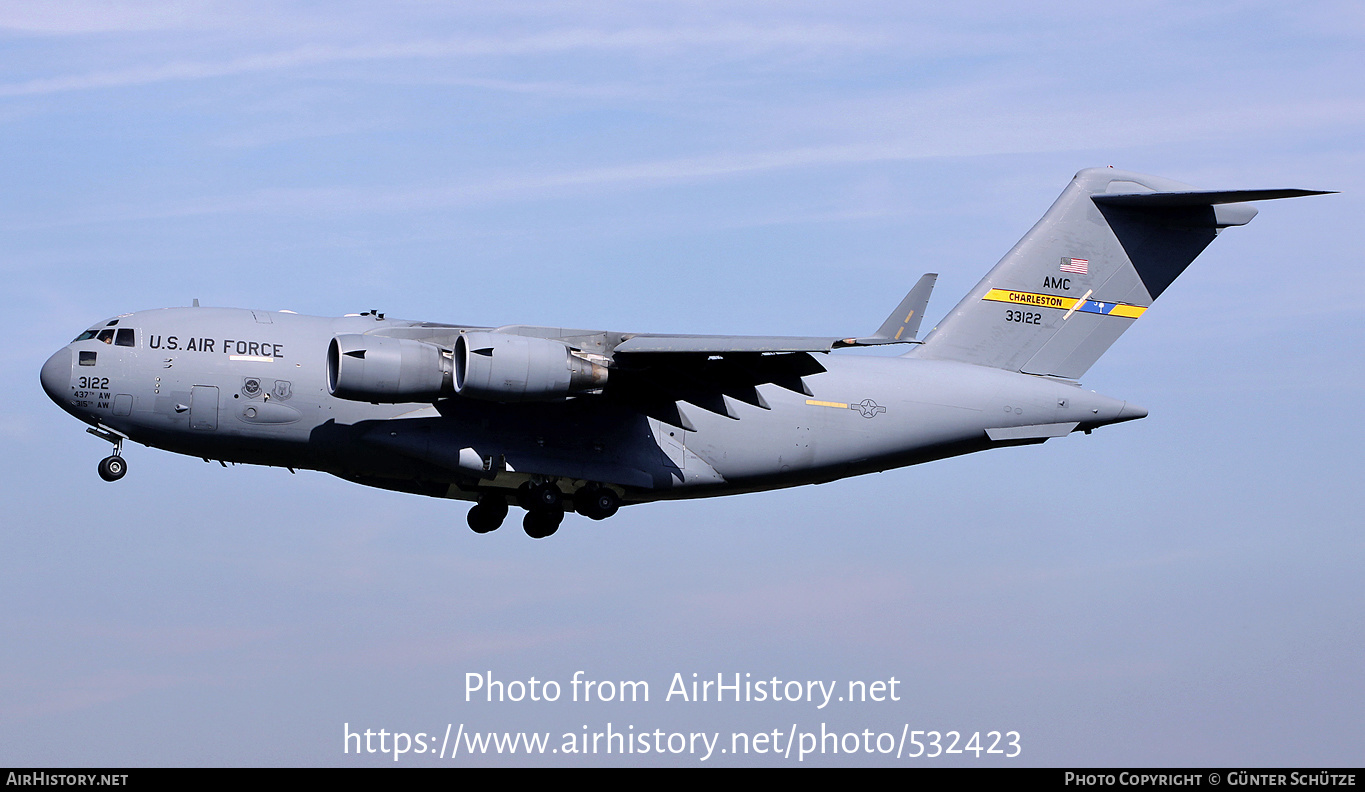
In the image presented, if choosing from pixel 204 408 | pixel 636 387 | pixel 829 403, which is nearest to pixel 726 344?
pixel 636 387

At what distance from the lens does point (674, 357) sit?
13.6 metres

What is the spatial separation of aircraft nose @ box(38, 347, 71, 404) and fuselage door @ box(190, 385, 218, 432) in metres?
1.09

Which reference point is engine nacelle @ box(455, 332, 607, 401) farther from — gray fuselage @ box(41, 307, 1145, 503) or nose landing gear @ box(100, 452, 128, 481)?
nose landing gear @ box(100, 452, 128, 481)

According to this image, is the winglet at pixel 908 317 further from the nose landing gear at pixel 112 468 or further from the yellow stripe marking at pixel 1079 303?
the nose landing gear at pixel 112 468

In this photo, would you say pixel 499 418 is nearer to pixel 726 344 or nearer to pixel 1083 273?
pixel 726 344

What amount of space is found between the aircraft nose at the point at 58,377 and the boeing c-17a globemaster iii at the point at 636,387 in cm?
2

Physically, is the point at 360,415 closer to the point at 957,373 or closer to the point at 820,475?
the point at 820,475

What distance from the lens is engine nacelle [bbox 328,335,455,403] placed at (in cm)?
1291

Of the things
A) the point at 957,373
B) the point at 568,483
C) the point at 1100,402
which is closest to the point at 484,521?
the point at 568,483

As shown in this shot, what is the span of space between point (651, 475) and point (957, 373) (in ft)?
11.4

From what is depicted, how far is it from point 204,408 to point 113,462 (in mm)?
1113

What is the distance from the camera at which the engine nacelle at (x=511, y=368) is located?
42.7 feet

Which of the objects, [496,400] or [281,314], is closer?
[496,400]

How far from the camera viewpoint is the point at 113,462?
Result: 44.9 feet
